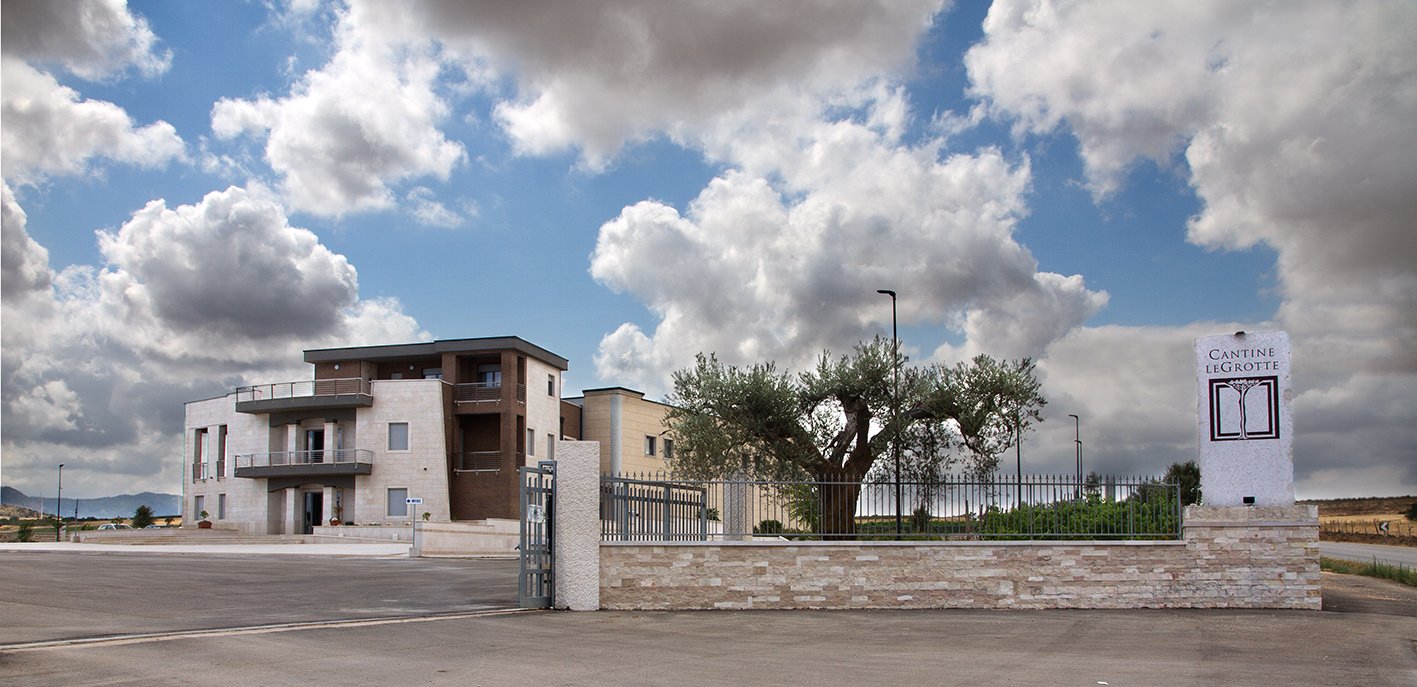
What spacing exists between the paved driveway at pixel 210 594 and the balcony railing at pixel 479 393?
28.5 meters

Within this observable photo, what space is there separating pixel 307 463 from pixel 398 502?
17.6 feet

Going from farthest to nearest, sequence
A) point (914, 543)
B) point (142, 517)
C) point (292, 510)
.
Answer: point (142, 517)
point (292, 510)
point (914, 543)

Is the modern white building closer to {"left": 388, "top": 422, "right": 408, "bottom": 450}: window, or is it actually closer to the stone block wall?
{"left": 388, "top": 422, "right": 408, "bottom": 450}: window

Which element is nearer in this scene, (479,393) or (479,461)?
(479,393)

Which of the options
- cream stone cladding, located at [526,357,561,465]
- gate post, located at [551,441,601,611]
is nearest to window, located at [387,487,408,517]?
cream stone cladding, located at [526,357,561,465]

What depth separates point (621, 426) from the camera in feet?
216

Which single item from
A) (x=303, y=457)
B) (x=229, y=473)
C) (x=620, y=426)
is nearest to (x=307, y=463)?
(x=303, y=457)

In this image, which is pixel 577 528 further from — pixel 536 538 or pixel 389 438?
pixel 389 438

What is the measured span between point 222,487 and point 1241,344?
5622 centimetres

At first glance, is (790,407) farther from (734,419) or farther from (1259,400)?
(1259,400)

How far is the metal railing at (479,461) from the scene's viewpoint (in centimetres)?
5697

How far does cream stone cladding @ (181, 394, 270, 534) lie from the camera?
58.6m

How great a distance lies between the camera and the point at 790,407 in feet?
110

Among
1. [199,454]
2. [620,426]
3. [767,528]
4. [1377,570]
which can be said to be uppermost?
[620,426]
